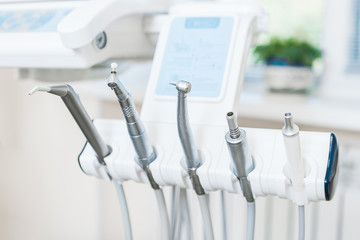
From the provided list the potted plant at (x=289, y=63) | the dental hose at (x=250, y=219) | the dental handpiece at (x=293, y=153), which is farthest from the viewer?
the potted plant at (x=289, y=63)

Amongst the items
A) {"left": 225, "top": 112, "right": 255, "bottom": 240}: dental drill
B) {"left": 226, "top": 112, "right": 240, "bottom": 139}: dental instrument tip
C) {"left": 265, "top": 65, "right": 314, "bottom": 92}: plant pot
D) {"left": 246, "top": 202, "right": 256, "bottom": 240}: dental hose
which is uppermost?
{"left": 265, "top": 65, "right": 314, "bottom": 92}: plant pot

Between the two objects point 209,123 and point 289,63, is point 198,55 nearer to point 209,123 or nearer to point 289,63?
point 209,123

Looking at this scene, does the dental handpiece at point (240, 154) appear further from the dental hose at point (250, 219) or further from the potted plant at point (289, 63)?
the potted plant at point (289, 63)

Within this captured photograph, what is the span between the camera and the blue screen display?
649 millimetres

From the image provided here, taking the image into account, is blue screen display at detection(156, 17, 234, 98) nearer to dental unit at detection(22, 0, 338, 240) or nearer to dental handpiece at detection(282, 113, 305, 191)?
dental unit at detection(22, 0, 338, 240)

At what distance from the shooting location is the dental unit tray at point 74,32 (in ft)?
2.07

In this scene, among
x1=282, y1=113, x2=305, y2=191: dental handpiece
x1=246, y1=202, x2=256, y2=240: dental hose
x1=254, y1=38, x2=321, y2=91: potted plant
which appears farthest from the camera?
x1=254, y1=38, x2=321, y2=91: potted plant

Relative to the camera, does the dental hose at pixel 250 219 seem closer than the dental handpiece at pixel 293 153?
No

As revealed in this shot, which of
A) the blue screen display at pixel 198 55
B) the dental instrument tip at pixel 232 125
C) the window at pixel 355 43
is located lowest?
the dental instrument tip at pixel 232 125

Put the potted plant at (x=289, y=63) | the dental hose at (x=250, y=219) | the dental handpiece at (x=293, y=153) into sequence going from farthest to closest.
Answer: the potted plant at (x=289, y=63) → the dental hose at (x=250, y=219) → the dental handpiece at (x=293, y=153)

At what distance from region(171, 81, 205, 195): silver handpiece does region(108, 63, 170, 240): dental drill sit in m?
0.05

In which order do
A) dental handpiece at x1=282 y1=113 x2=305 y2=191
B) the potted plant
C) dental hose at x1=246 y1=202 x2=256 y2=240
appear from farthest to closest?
the potted plant
dental hose at x1=246 y1=202 x2=256 y2=240
dental handpiece at x1=282 y1=113 x2=305 y2=191

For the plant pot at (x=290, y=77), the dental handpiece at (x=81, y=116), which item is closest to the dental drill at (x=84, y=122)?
the dental handpiece at (x=81, y=116)

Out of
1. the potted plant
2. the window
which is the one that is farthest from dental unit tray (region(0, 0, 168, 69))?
the window
